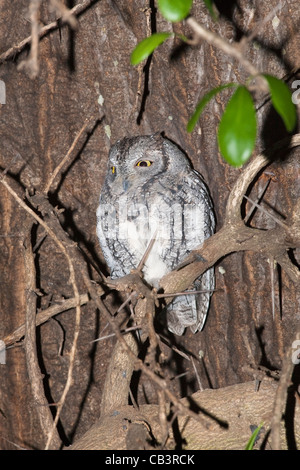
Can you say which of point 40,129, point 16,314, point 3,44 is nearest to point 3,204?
point 40,129

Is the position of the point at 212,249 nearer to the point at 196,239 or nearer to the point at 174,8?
the point at 196,239

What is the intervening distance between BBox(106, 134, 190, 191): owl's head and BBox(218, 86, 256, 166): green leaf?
1.04m

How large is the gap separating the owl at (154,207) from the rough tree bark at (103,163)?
0.24 ft

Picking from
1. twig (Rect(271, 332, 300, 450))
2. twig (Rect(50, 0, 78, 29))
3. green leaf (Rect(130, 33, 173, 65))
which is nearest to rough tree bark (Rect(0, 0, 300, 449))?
twig (Rect(271, 332, 300, 450))

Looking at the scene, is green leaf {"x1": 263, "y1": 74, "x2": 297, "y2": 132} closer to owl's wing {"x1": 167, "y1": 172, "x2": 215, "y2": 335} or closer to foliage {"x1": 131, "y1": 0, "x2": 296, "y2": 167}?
foliage {"x1": 131, "y1": 0, "x2": 296, "y2": 167}

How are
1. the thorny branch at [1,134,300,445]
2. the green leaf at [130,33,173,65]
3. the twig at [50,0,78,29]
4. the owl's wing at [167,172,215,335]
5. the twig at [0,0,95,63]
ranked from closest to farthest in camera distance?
the twig at [50,0,78,29] → the green leaf at [130,33,173,65] → the thorny branch at [1,134,300,445] → the twig at [0,0,95,63] → the owl's wing at [167,172,215,335]

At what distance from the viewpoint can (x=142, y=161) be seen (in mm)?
1727

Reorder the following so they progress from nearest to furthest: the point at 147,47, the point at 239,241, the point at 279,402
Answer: the point at 147,47 → the point at 279,402 → the point at 239,241

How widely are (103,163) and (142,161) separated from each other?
16 centimetres

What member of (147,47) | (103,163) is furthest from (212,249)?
(147,47)

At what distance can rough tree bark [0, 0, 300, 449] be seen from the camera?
4.92 ft

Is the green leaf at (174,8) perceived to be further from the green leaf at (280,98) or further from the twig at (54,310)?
the twig at (54,310)

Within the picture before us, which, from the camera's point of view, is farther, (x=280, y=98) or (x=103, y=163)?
(x=103, y=163)

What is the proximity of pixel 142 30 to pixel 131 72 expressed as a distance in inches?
5.8
